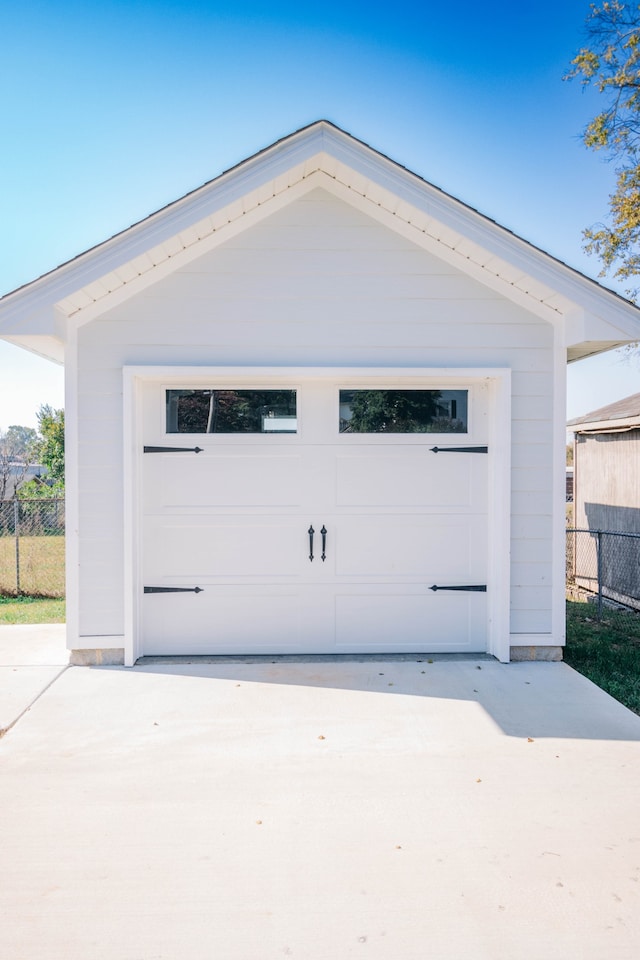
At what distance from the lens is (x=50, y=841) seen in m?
3.04

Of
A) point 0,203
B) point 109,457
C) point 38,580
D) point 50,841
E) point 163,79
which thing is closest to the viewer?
point 50,841

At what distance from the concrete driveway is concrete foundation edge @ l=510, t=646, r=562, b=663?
0.66 metres

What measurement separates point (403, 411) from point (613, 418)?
15.6 ft

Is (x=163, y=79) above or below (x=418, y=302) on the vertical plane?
above

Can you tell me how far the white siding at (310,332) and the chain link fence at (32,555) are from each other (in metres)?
4.40

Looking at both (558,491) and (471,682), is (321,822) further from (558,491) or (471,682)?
(558,491)

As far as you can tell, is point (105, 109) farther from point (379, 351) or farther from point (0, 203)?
point (379, 351)

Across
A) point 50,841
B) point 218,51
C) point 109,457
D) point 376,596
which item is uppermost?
point 218,51

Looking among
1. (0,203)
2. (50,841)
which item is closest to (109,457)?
(50,841)

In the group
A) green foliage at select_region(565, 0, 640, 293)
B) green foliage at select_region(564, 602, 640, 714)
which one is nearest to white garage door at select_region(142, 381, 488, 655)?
green foliage at select_region(564, 602, 640, 714)

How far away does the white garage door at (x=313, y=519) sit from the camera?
5871mm

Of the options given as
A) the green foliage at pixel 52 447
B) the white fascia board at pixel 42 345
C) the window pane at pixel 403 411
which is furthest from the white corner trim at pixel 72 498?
the green foliage at pixel 52 447

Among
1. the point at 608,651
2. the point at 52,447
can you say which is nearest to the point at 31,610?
the point at 608,651

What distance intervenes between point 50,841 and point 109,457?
328cm
